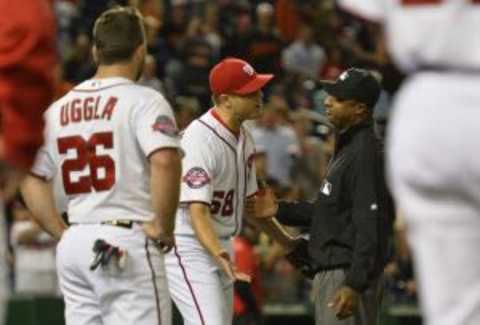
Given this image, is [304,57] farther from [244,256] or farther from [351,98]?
[351,98]

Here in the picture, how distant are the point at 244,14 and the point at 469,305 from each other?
14.8 metres

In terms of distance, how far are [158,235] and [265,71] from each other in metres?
10.9

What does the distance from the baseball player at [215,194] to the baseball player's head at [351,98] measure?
1.90 feet

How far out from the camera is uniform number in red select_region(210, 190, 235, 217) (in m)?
8.52

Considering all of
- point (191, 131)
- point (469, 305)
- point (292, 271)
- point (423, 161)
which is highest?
point (423, 161)

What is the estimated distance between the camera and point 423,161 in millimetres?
4094

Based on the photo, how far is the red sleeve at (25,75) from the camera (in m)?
4.80

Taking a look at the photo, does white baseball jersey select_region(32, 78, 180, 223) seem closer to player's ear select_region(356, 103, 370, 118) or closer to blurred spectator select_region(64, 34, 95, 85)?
player's ear select_region(356, 103, 370, 118)

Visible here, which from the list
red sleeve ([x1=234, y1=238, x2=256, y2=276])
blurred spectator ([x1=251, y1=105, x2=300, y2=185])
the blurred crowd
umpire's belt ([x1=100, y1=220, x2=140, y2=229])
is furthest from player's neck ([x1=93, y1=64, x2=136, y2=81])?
blurred spectator ([x1=251, y1=105, x2=300, y2=185])

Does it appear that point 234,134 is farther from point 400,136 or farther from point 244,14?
point 244,14

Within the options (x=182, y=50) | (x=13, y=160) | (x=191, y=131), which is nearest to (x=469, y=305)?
(x=13, y=160)

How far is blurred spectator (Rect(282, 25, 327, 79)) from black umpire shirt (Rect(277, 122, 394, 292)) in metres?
9.44

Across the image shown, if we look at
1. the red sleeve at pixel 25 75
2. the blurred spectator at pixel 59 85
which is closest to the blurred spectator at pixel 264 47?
the blurred spectator at pixel 59 85

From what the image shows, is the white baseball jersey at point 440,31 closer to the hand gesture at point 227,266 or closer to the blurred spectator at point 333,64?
the hand gesture at point 227,266
